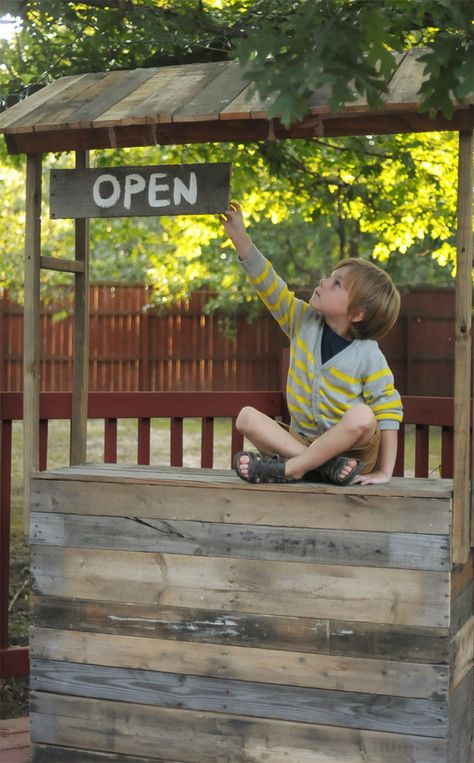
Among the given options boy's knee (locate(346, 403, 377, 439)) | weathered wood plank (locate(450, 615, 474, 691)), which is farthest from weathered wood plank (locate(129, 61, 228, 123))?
weathered wood plank (locate(450, 615, 474, 691))

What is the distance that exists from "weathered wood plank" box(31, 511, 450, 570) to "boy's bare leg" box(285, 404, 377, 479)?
0.21 metres

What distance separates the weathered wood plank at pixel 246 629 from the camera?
3.21 m

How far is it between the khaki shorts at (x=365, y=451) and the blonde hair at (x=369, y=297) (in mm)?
367

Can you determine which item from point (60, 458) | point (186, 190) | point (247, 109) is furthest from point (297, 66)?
point (60, 458)

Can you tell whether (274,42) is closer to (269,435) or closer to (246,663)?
(269,435)

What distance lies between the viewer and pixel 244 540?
3.39 meters

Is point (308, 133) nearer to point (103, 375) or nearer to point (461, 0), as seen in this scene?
point (461, 0)

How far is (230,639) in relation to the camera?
3400 mm

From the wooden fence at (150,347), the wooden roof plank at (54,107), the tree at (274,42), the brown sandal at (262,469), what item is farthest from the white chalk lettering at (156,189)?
the wooden fence at (150,347)

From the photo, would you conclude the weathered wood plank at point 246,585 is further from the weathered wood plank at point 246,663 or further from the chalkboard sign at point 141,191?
Answer: the chalkboard sign at point 141,191

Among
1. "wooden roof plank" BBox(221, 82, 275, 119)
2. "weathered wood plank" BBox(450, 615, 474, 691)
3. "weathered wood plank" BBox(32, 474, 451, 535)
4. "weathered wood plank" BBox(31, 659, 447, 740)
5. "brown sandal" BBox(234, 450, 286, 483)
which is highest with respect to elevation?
"wooden roof plank" BBox(221, 82, 275, 119)

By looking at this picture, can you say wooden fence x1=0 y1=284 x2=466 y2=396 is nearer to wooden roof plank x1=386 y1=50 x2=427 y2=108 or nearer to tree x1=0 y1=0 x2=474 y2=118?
tree x1=0 y1=0 x2=474 y2=118

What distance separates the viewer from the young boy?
3406 millimetres

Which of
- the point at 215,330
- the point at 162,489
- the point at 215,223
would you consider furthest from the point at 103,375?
the point at 162,489
